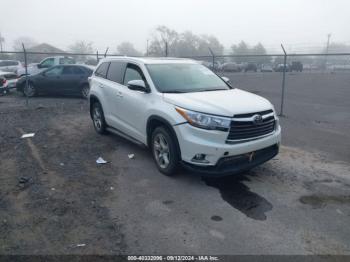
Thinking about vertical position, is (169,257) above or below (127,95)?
below

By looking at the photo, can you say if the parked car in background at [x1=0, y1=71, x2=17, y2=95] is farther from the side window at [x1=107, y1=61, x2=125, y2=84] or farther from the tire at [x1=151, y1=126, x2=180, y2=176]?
the tire at [x1=151, y1=126, x2=180, y2=176]

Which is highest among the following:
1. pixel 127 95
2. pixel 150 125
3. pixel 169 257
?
pixel 127 95

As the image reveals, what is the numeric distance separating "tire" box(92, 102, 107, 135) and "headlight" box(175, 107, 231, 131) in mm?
3232

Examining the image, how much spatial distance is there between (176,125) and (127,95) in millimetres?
1678

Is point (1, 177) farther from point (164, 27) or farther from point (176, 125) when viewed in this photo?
point (164, 27)

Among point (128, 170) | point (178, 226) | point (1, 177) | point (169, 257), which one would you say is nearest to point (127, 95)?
point (128, 170)

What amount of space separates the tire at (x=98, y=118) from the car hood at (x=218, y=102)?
262cm

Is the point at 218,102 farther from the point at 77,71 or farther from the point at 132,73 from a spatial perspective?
the point at 77,71

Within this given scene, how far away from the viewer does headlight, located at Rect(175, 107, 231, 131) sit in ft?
14.9

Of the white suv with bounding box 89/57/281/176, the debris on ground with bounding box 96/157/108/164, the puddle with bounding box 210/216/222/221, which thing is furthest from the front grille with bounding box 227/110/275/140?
the debris on ground with bounding box 96/157/108/164

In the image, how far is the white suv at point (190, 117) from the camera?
459 centimetres

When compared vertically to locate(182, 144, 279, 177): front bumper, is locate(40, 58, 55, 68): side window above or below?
above

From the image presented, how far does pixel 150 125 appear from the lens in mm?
5484

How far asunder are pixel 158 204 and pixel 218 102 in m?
1.74
